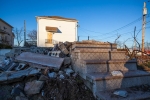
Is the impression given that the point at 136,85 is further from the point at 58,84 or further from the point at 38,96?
the point at 38,96

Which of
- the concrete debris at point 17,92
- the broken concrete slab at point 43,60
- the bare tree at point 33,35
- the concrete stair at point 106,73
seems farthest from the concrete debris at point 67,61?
the bare tree at point 33,35

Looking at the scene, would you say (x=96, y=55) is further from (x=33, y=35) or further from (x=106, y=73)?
(x=33, y=35)

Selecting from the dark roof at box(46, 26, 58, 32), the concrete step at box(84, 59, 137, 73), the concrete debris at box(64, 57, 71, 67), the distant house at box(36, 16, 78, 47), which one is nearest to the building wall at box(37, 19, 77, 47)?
the distant house at box(36, 16, 78, 47)

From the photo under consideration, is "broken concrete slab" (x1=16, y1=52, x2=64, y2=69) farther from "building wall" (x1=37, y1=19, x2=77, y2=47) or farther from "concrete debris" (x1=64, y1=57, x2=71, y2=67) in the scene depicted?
"building wall" (x1=37, y1=19, x2=77, y2=47)

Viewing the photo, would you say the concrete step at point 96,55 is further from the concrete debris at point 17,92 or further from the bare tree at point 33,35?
the bare tree at point 33,35

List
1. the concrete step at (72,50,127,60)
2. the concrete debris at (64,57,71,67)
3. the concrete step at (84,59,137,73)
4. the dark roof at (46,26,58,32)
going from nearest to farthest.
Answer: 1. the concrete step at (84,59,137,73)
2. the concrete step at (72,50,127,60)
3. the concrete debris at (64,57,71,67)
4. the dark roof at (46,26,58,32)

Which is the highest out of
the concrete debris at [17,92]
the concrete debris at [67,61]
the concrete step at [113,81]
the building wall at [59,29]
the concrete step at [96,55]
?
the building wall at [59,29]

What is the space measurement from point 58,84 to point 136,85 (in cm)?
155

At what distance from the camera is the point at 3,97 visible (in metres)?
1.58

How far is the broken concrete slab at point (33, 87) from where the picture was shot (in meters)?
1.66

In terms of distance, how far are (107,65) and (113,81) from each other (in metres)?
0.42

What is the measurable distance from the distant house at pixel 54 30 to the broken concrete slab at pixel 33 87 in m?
12.1

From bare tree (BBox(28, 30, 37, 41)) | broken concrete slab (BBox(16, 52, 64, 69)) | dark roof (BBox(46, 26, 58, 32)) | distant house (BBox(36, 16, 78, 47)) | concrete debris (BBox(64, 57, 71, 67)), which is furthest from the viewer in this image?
bare tree (BBox(28, 30, 37, 41))

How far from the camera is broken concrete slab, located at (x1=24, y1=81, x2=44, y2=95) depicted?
65.5 inches
